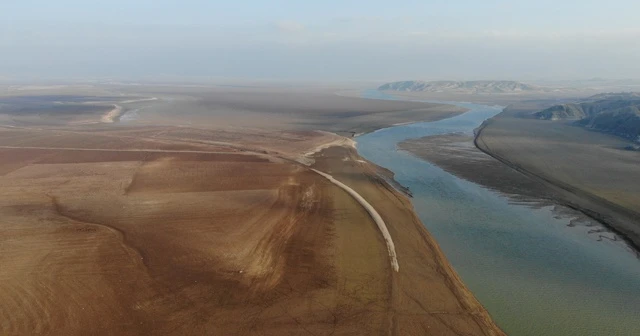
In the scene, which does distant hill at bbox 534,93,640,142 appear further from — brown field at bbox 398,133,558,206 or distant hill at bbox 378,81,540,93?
distant hill at bbox 378,81,540,93

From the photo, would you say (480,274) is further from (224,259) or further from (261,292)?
(224,259)

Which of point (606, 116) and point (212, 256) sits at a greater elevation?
point (606, 116)

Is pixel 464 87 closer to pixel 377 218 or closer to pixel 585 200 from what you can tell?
pixel 585 200

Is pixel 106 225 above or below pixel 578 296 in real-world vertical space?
above

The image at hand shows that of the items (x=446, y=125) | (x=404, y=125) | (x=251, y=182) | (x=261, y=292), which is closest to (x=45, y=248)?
(x=261, y=292)

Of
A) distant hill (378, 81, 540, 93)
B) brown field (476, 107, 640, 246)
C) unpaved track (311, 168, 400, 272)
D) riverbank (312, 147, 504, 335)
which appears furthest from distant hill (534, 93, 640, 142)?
distant hill (378, 81, 540, 93)

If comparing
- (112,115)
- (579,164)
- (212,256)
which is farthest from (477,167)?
(112,115)
